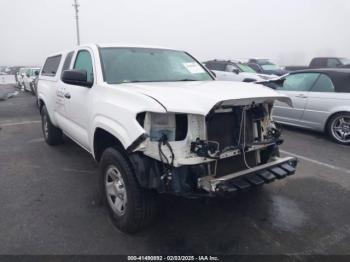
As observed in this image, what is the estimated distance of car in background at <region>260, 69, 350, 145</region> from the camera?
20.5 ft

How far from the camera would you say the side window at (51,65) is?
549cm

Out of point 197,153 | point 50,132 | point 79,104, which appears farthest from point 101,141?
point 50,132

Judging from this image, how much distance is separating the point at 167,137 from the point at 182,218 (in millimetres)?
1191

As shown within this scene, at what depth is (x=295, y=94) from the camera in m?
7.11

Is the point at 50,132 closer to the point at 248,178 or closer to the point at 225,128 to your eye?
the point at 225,128

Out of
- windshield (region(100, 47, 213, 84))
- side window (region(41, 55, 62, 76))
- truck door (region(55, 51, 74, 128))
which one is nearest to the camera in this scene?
windshield (region(100, 47, 213, 84))

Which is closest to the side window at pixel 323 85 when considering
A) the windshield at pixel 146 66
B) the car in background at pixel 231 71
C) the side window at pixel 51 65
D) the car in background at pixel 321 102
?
the car in background at pixel 321 102

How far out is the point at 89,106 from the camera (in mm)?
3559

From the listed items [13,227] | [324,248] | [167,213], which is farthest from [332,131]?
[13,227]

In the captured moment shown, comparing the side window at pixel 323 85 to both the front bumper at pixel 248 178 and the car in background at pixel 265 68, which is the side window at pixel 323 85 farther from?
the car in background at pixel 265 68

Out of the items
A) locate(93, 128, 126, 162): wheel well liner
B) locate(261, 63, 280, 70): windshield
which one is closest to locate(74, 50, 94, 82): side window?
locate(93, 128, 126, 162): wheel well liner

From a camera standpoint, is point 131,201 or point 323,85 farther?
point 323,85

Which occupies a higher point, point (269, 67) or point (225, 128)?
point (269, 67)

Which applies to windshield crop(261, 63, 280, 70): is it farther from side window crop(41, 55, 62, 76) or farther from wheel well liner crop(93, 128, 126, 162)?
wheel well liner crop(93, 128, 126, 162)
